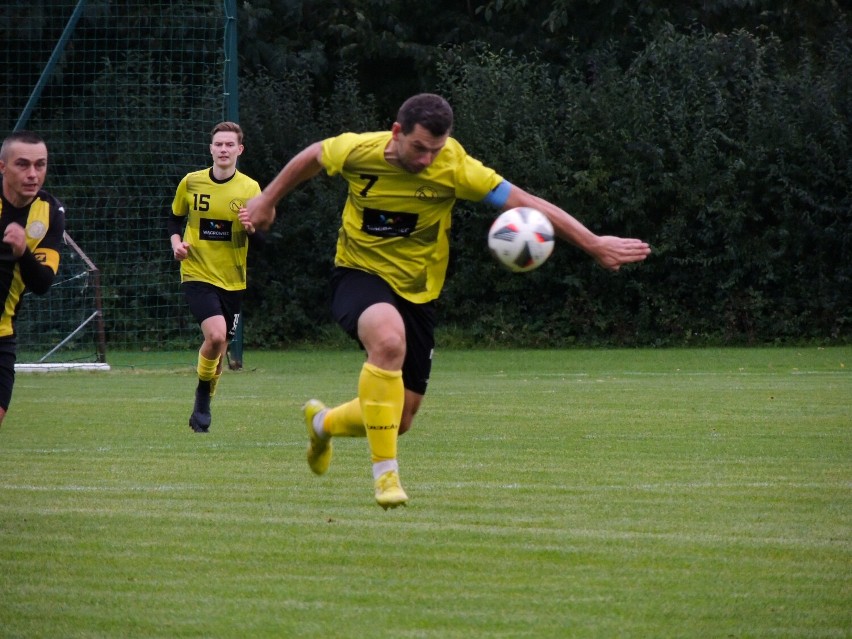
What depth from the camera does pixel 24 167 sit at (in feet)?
21.1

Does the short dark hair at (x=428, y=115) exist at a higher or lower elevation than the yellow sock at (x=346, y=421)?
higher

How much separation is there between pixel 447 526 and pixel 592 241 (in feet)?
4.89

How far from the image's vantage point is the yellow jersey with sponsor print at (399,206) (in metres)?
6.86

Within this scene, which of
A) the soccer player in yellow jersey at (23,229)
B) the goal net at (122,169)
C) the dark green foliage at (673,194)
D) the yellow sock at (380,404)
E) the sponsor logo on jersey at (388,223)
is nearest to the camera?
the soccer player in yellow jersey at (23,229)

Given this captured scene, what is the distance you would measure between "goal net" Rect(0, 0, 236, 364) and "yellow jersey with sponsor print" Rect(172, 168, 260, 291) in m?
8.52

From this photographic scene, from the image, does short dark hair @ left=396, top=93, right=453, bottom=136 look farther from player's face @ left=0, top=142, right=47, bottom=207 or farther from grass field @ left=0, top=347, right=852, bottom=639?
grass field @ left=0, top=347, right=852, bottom=639

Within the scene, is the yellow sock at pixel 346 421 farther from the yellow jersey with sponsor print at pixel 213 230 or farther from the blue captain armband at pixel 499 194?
the yellow jersey with sponsor print at pixel 213 230

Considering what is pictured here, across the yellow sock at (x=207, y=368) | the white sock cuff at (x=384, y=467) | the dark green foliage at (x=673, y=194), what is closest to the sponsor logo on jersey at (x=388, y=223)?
the white sock cuff at (x=384, y=467)

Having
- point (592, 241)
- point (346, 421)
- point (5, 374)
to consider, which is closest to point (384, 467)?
point (346, 421)

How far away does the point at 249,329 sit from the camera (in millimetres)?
24859

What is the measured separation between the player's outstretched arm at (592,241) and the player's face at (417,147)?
445mm

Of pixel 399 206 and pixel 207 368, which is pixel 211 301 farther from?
pixel 399 206

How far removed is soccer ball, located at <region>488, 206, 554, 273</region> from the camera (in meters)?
6.61

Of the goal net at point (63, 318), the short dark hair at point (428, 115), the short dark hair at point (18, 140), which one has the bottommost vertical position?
the goal net at point (63, 318)
